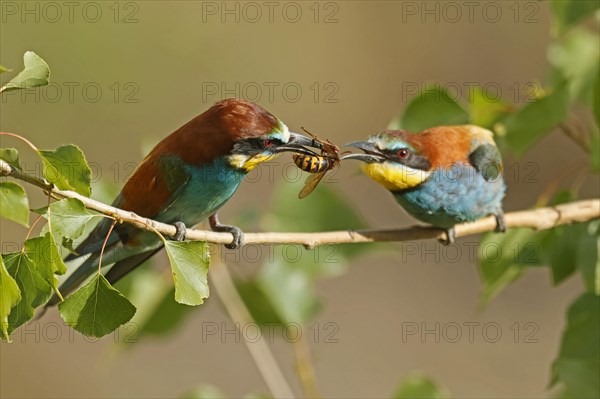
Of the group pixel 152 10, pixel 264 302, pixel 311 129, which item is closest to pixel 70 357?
pixel 311 129

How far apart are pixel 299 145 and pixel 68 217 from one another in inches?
29.5

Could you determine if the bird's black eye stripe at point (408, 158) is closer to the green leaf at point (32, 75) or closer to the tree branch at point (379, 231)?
the tree branch at point (379, 231)

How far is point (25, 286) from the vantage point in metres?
1.40

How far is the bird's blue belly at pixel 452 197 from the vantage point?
2541 millimetres

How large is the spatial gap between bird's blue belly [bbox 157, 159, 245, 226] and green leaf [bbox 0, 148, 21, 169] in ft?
2.42

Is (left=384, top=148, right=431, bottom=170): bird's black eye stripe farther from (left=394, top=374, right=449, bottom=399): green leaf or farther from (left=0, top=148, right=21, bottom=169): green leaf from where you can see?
(left=0, top=148, right=21, bottom=169): green leaf

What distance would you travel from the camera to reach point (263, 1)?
6559 millimetres

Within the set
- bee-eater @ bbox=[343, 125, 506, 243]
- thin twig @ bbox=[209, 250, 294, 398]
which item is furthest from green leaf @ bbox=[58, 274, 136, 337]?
bee-eater @ bbox=[343, 125, 506, 243]

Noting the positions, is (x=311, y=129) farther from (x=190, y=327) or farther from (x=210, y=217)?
(x=210, y=217)

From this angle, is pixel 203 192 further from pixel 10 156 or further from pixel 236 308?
pixel 10 156

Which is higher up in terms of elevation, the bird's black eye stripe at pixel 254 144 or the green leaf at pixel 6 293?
the bird's black eye stripe at pixel 254 144

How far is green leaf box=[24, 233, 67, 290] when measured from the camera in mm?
1385

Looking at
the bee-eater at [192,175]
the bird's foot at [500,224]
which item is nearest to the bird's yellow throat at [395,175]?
the bird's foot at [500,224]

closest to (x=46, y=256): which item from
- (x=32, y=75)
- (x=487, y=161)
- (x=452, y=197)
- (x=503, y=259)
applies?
(x=32, y=75)
